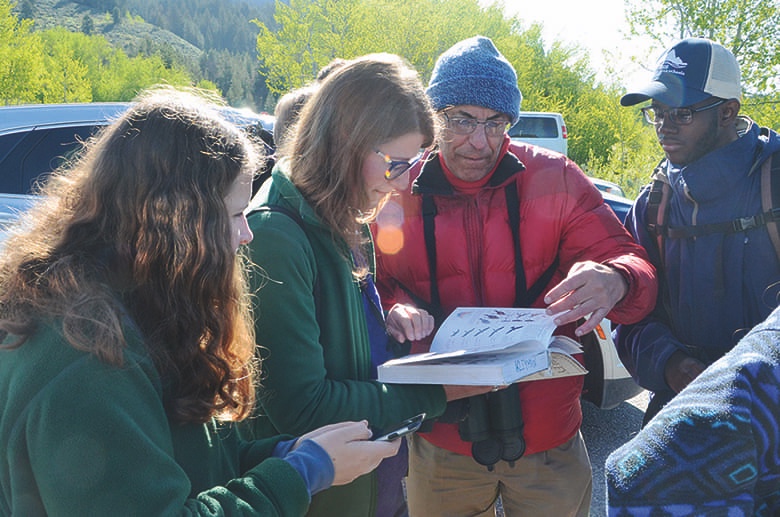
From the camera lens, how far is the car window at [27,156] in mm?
4387

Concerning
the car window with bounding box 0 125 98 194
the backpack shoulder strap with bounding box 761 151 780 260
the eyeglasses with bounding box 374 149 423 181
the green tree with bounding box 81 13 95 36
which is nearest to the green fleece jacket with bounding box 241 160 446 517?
the eyeglasses with bounding box 374 149 423 181

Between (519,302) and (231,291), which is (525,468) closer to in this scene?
(519,302)

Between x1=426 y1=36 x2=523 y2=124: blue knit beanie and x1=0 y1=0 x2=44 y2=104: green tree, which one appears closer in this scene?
x1=426 y1=36 x2=523 y2=124: blue knit beanie

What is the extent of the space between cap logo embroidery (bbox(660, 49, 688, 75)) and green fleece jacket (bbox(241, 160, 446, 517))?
1.30 metres

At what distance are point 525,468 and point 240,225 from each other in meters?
1.34

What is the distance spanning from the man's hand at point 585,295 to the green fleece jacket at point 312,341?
0.43 m

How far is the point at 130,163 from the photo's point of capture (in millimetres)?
1084

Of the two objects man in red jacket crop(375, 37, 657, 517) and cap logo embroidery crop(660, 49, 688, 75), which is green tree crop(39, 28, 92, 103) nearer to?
man in red jacket crop(375, 37, 657, 517)

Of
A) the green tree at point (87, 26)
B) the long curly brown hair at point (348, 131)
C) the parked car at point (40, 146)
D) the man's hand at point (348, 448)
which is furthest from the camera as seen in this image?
the green tree at point (87, 26)

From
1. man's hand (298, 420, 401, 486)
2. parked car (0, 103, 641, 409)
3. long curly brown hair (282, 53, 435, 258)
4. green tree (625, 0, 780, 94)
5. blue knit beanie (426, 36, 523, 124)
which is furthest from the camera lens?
green tree (625, 0, 780, 94)

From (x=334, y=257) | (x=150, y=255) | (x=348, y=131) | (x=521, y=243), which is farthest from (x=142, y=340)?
(x=521, y=243)

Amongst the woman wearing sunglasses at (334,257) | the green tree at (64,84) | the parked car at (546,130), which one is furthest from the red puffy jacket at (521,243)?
the green tree at (64,84)

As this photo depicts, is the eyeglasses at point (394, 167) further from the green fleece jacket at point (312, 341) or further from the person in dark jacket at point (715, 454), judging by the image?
the person in dark jacket at point (715, 454)

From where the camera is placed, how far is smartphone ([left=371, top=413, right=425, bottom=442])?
140 cm
